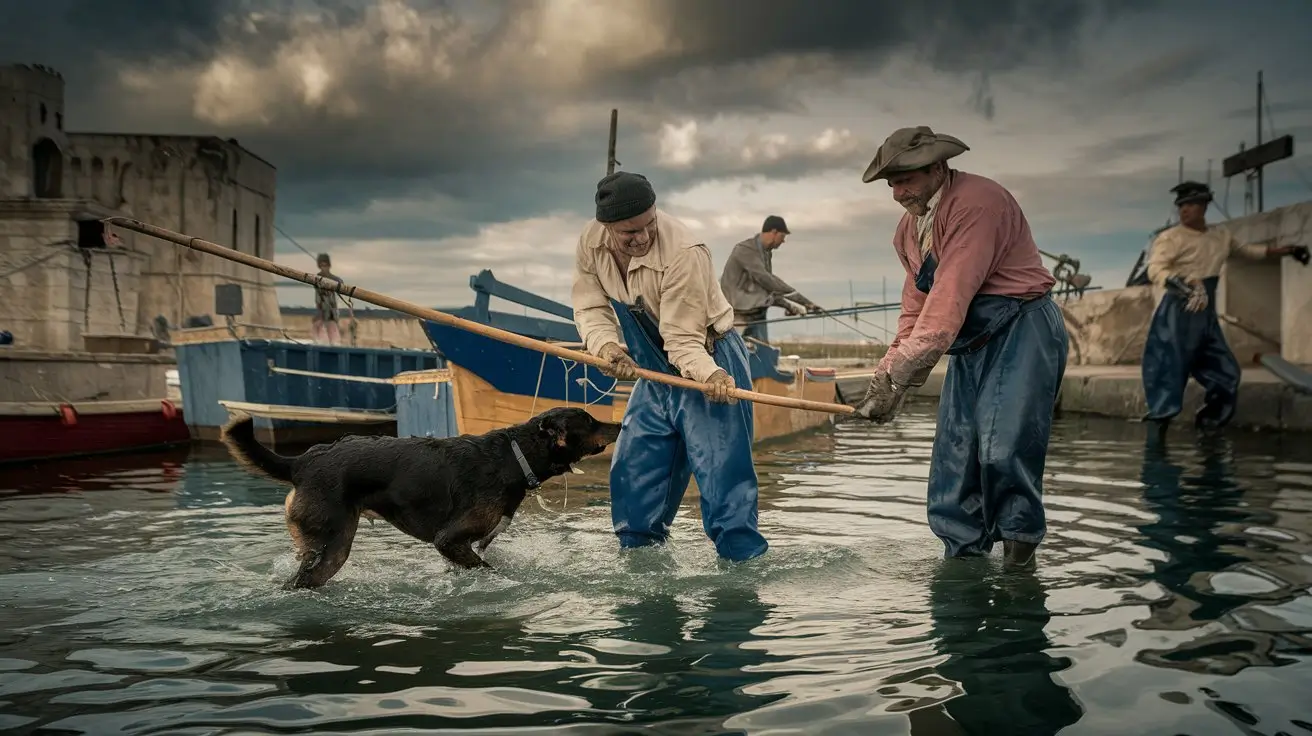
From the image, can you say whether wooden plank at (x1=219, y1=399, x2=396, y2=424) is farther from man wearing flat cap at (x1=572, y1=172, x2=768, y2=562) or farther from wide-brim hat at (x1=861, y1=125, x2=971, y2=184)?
wide-brim hat at (x1=861, y1=125, x2=971, y2=184)

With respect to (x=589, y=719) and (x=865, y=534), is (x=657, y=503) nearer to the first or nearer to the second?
(x=865, y=534)

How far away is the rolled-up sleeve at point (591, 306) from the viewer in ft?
17.6

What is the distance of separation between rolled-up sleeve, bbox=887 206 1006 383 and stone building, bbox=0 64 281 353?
73.9ft

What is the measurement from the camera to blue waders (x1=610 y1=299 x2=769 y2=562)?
17.0 feet

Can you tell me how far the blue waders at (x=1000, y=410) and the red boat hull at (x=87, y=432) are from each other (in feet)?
38.0

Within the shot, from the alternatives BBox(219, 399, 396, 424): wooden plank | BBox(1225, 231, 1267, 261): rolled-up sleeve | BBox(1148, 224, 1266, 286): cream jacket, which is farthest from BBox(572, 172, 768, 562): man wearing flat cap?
BBox(219, 399, 396, 424): wooden plank

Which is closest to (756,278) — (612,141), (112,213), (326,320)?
(612,141)

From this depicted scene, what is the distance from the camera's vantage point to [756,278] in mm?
12898

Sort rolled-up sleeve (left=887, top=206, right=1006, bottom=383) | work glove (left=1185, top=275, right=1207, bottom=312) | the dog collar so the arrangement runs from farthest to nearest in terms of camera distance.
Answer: work glove (left=1185, top=275, right=1207, bottom=312) < the dog collar < rolled-up sleeve (left=887, top=206, right=1006, bottom=383)

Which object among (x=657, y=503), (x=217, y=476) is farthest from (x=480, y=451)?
(x=217, y=476)

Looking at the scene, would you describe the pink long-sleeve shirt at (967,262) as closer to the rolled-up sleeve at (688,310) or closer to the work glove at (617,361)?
the rolled-up sleeve at (688,310)

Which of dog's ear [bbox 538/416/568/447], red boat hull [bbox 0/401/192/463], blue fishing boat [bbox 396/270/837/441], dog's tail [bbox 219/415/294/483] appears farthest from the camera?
red boat hull [bbox 0/401/192/463]

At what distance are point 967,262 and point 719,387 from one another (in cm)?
137

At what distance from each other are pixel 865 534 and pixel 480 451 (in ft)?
9.42
